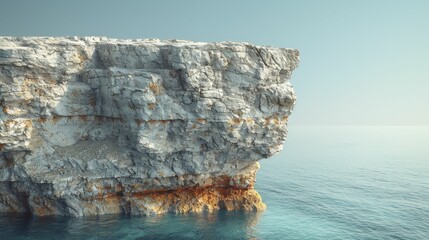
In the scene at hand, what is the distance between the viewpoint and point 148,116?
38.1 metres

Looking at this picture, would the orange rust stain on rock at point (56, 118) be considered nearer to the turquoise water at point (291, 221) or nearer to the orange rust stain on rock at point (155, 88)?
the turquoise water at point (291, 221)

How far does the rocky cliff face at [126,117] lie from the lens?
3800 centimetres

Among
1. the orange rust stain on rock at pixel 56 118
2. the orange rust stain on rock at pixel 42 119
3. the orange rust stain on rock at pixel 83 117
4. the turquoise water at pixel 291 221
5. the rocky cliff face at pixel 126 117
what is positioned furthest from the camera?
the orange rust stain on rock at pixel 83 117

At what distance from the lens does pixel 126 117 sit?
1545 inches

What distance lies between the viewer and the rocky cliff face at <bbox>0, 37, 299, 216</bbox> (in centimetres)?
3800

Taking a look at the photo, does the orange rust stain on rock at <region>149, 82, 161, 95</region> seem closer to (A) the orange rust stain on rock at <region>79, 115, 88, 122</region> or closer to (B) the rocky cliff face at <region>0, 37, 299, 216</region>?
(B) the rocky cliff face at <region>0, 37, 299, 216</region>

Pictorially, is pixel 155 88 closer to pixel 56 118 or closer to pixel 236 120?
pixel 236 120

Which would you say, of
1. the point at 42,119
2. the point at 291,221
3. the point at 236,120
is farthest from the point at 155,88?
the point at 291,221

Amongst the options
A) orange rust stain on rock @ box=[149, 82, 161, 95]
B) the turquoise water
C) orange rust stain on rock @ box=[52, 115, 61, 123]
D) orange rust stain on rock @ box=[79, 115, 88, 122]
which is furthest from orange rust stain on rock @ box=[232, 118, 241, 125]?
orange rust stain on rock @ box=[52, 115, 61, 123]

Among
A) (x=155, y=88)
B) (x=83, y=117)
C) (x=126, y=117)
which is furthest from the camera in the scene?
(x=83, y=117)

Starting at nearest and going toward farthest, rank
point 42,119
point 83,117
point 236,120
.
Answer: point 42,119 → point 236,120 → point 83,117

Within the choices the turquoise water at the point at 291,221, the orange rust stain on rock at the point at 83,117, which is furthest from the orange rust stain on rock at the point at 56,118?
the turquoise water at the point at 291,221

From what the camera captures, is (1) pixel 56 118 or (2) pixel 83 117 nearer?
(1) pixel 56 118

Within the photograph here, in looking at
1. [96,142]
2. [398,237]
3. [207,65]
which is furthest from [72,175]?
[398,237]
